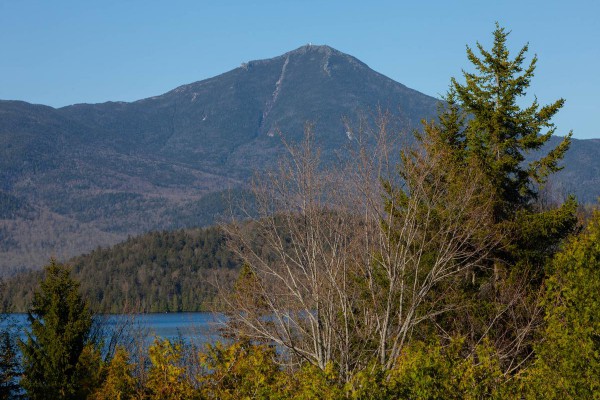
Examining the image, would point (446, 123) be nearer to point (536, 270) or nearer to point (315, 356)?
point (536, 270)

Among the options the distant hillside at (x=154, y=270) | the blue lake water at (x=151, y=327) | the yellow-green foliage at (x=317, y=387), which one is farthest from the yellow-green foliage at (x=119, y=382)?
the distant hillside at (x=154, y=270)

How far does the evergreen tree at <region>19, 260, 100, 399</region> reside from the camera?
83.6 ft

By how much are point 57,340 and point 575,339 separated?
17.2 m

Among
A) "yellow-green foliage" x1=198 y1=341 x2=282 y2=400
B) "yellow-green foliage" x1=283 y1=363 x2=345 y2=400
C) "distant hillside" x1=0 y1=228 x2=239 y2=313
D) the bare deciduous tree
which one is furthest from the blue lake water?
"distant hillside" x1=0 y1=228 x2=239 y2=313

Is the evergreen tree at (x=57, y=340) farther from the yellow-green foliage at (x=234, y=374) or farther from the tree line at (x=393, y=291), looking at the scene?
the yellow-green foliage at (x=234, y=374)

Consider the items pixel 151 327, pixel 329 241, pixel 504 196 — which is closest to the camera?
pixel 329 241

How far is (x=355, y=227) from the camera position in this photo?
60.1ft

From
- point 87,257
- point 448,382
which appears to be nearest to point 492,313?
point 448,382

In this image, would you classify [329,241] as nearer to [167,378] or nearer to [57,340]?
[167,378]

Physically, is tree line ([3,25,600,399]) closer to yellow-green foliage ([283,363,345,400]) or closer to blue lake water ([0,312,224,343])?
yellow-green foliage ([283,363,345,400])

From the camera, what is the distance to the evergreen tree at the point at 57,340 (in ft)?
83.6

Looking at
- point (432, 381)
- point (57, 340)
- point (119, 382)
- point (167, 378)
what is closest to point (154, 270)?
point (57, 340)

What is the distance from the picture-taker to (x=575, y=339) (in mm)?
14148

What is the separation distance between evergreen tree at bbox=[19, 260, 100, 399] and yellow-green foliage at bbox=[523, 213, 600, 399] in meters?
14.4
